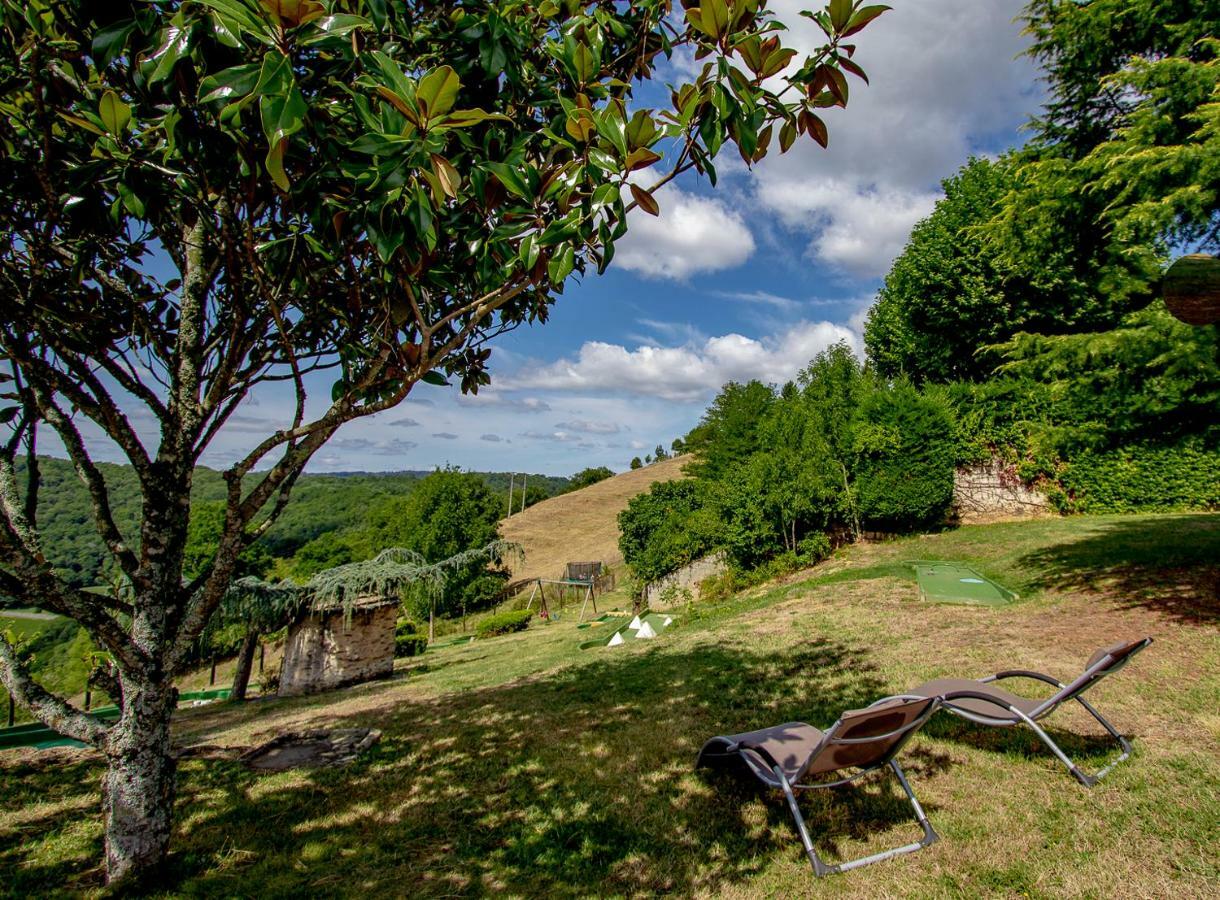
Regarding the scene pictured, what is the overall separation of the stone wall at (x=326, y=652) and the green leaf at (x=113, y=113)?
36.7 ft

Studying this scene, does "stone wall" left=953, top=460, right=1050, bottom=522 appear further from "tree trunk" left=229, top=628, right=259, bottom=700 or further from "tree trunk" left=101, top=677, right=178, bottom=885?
"tree trunk" left=229, top=628, right=259, bottom=700

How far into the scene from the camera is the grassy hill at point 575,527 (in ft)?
138

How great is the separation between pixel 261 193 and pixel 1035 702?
250 inches

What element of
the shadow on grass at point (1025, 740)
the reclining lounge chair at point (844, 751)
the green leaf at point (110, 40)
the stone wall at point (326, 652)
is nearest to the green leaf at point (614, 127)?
the green leaf at point (110, 40)

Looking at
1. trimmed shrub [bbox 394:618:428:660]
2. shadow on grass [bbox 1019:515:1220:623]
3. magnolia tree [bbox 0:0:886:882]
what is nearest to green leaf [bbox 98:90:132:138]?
magnolia tree [bbox 0:0:886:882]

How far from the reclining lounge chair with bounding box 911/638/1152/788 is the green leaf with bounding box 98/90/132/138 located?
5.27 meters

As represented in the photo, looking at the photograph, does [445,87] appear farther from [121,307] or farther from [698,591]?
[698,591]

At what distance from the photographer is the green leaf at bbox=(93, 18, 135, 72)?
1743 mm

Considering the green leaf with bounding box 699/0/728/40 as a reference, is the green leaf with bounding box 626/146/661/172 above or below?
below

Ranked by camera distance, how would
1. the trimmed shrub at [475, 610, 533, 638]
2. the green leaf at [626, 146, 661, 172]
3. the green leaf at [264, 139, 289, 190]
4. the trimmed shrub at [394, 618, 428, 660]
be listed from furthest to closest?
1. the trimmed shrub at [475, 610, 533, 638]
2. the trimmed shrub at [394, 618, 428, 660]
3. the green leaf at [626, 146, 661, 172]
4. the green leaf at [264, 139, 289, 190]

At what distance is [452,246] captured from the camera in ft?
11.2

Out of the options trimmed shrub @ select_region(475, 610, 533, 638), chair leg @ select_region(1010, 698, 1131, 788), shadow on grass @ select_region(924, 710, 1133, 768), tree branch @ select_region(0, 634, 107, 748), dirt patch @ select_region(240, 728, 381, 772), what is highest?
tree branch @ select_region(0, 634, 107, 748)

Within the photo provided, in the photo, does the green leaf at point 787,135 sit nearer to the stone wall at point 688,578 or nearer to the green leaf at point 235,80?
the green leaf at point 235,80

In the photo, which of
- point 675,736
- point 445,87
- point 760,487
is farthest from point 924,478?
point 445,87
